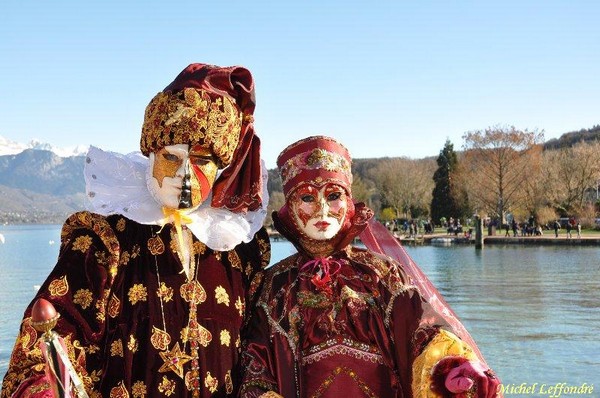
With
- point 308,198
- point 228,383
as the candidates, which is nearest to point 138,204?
point 308,198

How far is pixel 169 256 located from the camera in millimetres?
3537

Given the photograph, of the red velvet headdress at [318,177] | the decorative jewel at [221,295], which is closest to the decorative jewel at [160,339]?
the decorative jewel at [221,295]

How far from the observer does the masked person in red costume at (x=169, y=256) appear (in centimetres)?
329

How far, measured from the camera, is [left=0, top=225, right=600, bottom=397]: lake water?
12.5 m

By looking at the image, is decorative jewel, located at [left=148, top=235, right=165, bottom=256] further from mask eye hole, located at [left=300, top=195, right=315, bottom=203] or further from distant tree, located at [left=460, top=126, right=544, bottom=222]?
distant tree, located at [left=460, top=126, right=544, bottom=222]

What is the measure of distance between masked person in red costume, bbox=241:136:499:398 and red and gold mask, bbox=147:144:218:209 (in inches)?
18.1

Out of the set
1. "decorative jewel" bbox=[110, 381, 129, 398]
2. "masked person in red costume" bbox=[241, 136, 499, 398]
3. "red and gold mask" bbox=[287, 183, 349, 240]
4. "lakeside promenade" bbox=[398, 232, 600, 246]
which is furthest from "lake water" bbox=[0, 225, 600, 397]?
"decorative jewel" bbox=[110, 381, 129, 398]

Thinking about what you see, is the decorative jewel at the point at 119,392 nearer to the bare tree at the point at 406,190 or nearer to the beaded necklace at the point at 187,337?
the beaded necklace at the point at 187,337

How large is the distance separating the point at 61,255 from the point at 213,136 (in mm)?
851

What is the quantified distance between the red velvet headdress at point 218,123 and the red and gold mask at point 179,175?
0.04m

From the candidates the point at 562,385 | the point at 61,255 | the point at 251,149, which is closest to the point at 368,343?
the point at 251,149

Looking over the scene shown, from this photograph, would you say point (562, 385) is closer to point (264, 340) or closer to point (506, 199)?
point (264, 340)

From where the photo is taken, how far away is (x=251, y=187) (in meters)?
3.83

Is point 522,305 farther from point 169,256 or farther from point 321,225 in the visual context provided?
point 169,256
